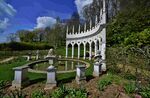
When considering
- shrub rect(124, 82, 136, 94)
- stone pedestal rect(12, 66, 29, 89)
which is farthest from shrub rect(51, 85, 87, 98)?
stone pedestal rect(12, 66, 29, 89)

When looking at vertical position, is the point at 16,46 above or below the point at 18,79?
above

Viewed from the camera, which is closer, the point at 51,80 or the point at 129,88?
the point at 129,88

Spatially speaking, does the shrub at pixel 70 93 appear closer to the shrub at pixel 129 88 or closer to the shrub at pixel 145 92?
the shrub at pixel 129 88

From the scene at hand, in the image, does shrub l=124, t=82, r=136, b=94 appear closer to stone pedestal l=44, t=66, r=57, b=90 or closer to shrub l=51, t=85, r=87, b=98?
shrub l=51, t=85, r=87, b=98

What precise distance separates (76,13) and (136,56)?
4626cm

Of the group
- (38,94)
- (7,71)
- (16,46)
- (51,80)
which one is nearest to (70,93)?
(38,94)

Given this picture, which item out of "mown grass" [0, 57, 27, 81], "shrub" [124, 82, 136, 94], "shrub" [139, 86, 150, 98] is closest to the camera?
"shrub" [139, 86, 150, 98]

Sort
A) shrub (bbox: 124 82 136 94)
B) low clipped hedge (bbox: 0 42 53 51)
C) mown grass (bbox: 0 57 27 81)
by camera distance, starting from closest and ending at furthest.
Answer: shrub (bbox: 124 82 136 94), mown grass (bbox: 0 57 27 81), low clipped hedge (bbox: 0 42 53 51)

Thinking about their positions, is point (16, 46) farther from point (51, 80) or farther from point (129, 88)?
point (129, 88)

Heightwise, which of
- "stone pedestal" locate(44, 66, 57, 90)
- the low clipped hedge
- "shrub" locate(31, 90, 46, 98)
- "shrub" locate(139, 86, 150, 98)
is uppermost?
the low clipped hedge

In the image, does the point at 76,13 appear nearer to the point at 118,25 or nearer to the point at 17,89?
the point at 118,25

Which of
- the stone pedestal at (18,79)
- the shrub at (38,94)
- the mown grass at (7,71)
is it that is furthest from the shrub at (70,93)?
the mown grass at (7,71)

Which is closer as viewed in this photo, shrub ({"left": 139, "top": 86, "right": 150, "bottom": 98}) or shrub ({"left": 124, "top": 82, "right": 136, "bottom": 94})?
shrub ({"left": 139, "top": 86, "right": 150, "bottom": 98})

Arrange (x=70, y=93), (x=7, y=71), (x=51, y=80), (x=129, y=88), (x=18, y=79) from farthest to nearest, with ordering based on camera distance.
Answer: (x=7, y=71)
(x=18, y=79)
(x=51, y=80)
(x=70, y=93)
(x=129, y=88)
